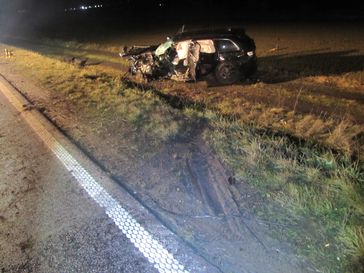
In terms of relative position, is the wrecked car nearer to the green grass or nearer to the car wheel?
the car wheel

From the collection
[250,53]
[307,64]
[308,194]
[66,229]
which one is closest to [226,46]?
[250,53]

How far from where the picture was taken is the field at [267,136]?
3990mm

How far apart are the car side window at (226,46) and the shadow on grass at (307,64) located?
1663 mm

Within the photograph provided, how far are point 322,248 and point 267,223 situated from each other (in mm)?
648

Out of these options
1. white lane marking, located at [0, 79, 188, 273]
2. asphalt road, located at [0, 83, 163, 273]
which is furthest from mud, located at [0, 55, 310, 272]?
asphalt road, located at [0, 83, 163, 273]

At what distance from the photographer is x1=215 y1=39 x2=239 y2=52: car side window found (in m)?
11.8

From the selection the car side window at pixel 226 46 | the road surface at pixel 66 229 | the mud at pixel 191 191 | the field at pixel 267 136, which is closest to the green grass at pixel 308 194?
the field at pixel 267 136

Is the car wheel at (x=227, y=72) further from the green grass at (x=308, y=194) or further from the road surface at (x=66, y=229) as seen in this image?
the road surface at (x=66, y=229)

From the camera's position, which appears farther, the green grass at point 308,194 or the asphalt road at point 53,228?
the asphalt road at point 53,228

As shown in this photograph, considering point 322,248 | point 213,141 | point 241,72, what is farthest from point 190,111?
point 322,248

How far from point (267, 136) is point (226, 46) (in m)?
6.02

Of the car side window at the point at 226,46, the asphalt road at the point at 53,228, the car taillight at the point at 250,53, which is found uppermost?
the car side window at the point at 226,46

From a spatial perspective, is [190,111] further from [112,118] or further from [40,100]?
[40,100]

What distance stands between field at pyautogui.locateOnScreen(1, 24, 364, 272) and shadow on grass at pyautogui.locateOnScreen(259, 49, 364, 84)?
4 cm
